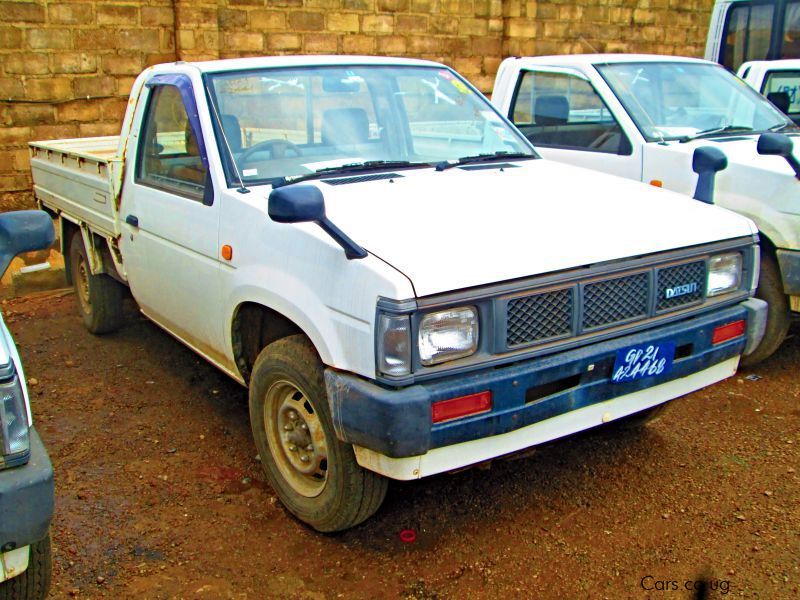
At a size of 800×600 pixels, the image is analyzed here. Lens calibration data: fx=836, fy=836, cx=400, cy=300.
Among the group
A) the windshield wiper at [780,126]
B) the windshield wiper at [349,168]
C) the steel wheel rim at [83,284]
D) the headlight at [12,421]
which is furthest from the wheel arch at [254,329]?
the windshield wiper at [780,126]

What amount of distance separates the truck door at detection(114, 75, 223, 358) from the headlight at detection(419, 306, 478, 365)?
1.32m

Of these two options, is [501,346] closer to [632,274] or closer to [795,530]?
[632,274]

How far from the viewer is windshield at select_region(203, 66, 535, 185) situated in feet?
13.0

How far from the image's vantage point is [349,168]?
13.0 feet

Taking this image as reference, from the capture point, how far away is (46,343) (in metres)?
6.01

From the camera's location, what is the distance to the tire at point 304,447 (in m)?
3.20

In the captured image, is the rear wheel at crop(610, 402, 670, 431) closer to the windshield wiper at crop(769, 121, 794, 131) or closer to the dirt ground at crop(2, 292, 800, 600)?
the dirt ground at crop(2, 292, 800, 600)

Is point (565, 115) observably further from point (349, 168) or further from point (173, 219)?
point (173, 219)

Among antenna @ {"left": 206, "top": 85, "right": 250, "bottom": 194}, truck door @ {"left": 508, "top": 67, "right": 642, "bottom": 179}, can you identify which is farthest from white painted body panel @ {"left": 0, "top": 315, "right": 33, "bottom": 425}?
truck door @ {"left": 508, "top": 67, "right": 642, "bottom": 179}

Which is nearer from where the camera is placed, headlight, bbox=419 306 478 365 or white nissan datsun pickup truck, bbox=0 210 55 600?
white nissan datsun pickup truck, bbox=0 210 55 600

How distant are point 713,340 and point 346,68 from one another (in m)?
2.31

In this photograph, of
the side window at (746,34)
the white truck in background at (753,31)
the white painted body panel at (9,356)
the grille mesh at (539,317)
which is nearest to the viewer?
the white painted body panel at (9,356)

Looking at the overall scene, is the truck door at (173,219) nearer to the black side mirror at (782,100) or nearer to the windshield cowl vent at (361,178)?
the windshield cowl vent at (361,178)

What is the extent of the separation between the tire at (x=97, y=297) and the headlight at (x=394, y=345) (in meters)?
3.69
